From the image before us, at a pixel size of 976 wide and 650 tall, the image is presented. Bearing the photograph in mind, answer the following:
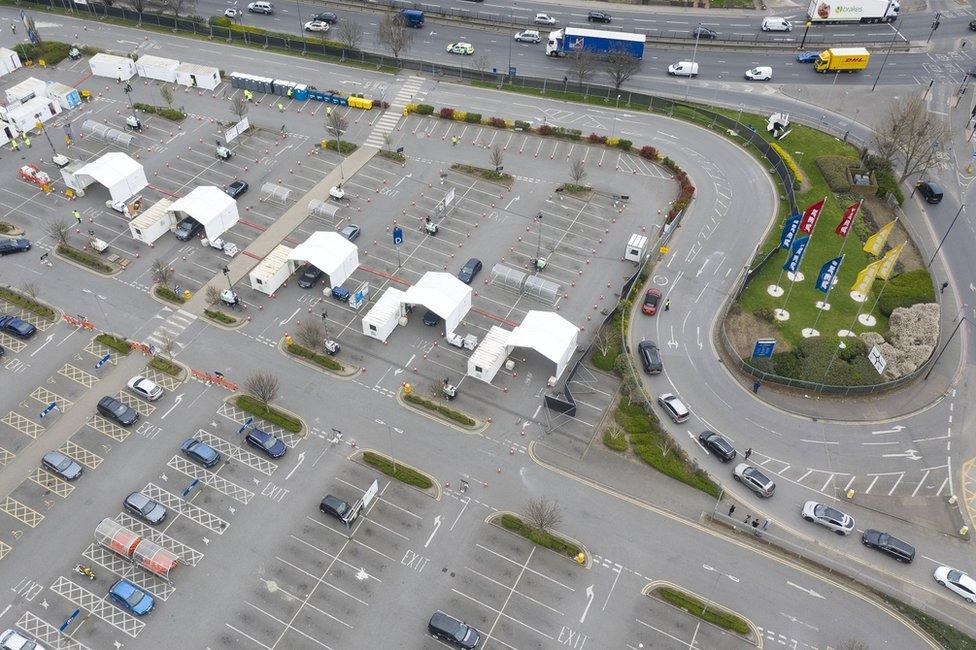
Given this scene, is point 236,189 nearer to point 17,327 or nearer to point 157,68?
point 17,327

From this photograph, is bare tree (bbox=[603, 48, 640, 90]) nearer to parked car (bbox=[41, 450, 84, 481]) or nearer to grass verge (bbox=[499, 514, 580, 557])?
grass verge (bbox=[499, 514, 580, 557])

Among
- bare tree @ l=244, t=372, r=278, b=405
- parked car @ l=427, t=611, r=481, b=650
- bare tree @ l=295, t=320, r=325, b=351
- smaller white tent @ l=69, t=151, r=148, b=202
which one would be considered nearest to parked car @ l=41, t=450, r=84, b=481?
bare tree @ l=244, t=372, r=278, b=405

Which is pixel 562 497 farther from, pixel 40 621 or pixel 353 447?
pixel 40 621

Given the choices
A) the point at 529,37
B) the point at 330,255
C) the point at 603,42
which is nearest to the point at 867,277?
the point at 330,255

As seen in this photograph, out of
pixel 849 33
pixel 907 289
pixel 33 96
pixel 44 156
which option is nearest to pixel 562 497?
pixel 907 289

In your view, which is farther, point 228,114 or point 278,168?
point 228,114
